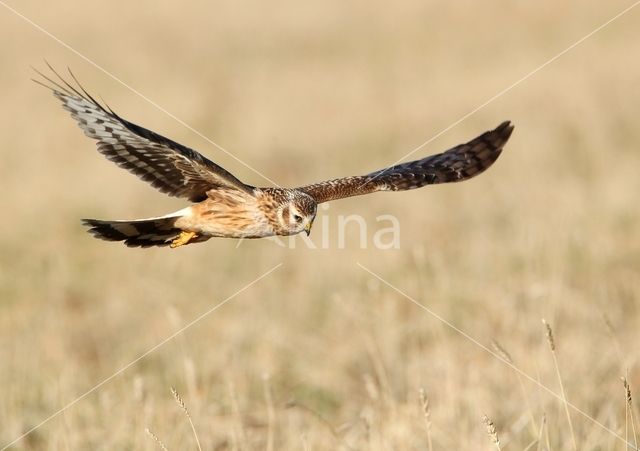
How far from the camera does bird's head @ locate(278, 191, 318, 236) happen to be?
5.55 metres

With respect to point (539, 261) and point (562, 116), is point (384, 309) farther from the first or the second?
point (562, 116)

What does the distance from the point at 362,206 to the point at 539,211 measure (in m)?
2.65

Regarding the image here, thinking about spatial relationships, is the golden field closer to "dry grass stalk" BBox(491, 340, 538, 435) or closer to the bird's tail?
"dry grass stalk" BBox(491, 340, 538, 435)

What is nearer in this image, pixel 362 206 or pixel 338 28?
pixel 362 206

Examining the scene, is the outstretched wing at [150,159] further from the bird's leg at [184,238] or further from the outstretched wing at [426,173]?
the outstretched wing at [426,173]

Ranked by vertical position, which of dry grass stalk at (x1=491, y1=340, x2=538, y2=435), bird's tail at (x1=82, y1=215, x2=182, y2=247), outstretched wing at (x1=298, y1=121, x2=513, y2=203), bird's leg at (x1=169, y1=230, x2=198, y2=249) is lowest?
dry grass stalk at (x1=491, y1=340, x2=538, y2=435)

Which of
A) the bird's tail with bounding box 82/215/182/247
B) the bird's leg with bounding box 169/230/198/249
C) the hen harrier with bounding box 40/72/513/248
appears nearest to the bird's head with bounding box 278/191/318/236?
the hen harrier with bounding box 40/72/513/248

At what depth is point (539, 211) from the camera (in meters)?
11.2

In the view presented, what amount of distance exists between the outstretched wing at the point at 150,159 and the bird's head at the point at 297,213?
0.32 meters

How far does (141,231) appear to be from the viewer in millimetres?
5531

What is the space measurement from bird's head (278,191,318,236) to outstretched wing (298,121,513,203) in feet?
0.74

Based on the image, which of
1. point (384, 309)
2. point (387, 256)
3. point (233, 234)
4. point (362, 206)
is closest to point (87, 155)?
point (362, 206)

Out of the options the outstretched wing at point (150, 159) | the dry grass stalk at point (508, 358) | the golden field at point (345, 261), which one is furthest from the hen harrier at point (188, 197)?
the dry grass stalk at point (508, 358)

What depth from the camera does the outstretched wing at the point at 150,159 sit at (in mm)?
5042
